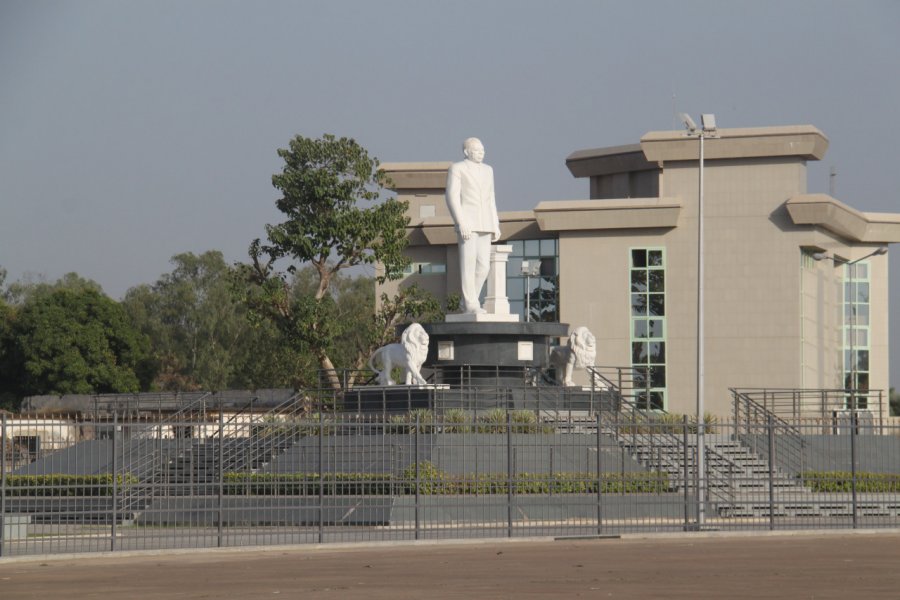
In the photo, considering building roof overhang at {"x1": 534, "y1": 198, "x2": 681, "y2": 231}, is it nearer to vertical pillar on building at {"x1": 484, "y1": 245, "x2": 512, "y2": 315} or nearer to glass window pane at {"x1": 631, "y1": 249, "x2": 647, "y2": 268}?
glass window pane at {"x1": 631, "y1": 249, "x2": 647, "y2": 268}

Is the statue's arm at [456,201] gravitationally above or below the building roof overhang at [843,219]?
below

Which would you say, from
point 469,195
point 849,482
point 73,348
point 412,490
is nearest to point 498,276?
point 469,195

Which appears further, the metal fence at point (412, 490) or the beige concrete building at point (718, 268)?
the beige concrete building at point (718, 268)

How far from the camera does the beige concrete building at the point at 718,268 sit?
1924 inches

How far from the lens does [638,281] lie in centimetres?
5072

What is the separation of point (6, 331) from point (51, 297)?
2.72m

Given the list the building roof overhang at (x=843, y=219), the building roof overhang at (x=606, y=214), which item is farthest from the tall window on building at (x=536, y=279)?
the building roof overhang at (x=843, y=219)

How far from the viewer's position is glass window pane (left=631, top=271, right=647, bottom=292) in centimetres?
5062

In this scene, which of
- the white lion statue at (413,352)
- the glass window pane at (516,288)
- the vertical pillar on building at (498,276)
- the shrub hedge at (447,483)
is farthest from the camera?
the glass window pane at (516,288)

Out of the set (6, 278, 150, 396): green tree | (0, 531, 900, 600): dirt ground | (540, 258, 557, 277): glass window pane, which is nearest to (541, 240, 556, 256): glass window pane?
(540, 258, 557, 277): glass window pane

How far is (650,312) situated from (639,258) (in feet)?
6.19

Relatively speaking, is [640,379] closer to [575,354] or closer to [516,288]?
[516,288]

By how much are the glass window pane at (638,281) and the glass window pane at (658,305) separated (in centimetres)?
43

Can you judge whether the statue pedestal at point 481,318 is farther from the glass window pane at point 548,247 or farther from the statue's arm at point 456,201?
the glass window pane at point 548,247
